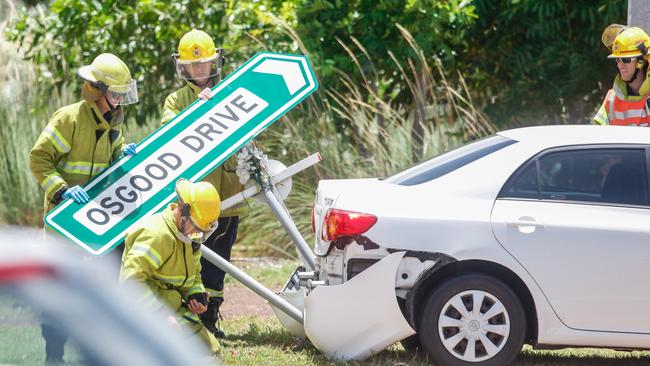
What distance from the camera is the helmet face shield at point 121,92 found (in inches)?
263

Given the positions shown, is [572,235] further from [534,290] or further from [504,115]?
[504,115]

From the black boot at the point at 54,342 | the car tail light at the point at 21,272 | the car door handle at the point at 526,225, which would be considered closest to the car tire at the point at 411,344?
the car door handle at the point at 526,225

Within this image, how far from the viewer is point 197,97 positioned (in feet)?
24.9

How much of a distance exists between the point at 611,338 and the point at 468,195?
104 centimetres

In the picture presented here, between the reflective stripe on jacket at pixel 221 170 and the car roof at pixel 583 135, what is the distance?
1763 millimetres

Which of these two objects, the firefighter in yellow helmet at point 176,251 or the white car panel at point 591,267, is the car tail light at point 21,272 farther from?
the white car panel at point 591,267

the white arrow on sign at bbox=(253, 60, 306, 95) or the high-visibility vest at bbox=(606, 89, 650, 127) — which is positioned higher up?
the white arrow on sign at bbox=(253, 60, 306, 95)

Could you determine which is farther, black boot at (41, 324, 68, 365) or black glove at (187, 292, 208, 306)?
black glove at (187, 292, 208, 306)

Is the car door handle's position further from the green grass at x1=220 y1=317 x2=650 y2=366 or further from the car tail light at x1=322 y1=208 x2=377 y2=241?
the green grass at x1=220 y1=317 x2=650 y2=366

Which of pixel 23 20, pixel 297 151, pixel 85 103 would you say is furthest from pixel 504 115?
pixel 85 103

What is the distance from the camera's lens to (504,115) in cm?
1268

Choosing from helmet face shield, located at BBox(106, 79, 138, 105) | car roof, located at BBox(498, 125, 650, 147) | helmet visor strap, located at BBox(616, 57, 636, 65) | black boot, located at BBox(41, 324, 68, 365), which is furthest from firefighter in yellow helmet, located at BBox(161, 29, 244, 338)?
black boot, located at BBox(41, 324, 68, 365)

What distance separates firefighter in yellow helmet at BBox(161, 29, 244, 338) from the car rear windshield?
3.83 ft

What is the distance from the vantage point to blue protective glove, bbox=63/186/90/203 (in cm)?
657
